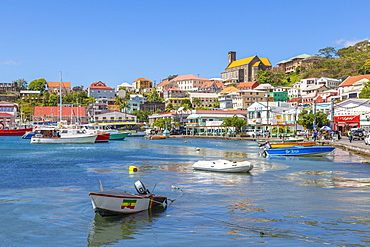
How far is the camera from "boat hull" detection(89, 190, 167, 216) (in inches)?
630

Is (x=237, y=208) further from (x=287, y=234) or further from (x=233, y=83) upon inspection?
(x=233, y=83)

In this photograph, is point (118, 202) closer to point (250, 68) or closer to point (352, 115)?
point (352, 115)

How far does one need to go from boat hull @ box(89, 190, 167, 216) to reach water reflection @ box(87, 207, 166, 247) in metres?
0.23

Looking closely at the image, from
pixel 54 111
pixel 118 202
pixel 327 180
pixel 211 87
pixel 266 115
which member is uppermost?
pixel 211 87

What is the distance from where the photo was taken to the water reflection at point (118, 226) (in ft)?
45.9

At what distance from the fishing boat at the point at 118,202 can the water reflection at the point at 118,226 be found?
0.75 feet

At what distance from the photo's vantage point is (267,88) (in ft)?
495

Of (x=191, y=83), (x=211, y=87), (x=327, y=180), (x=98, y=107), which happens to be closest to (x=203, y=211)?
(x=327, y=180)

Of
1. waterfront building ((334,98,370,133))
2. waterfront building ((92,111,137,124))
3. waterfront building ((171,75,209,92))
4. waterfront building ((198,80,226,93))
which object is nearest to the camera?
waterfront building ((334,98,370,133))

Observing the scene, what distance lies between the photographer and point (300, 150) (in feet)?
140

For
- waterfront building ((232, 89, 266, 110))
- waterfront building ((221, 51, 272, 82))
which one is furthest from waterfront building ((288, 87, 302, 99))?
waterfront building ((221, 51, 272, 82))

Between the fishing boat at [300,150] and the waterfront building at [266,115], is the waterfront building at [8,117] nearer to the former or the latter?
the waterfront building at [266,115]

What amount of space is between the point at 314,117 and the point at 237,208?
57.0 m

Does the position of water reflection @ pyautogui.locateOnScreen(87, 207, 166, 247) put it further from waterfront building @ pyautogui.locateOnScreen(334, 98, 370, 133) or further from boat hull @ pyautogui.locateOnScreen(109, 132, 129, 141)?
boat hull @ pyautogui.locateOnScreen(109, 132, 129, 141)
